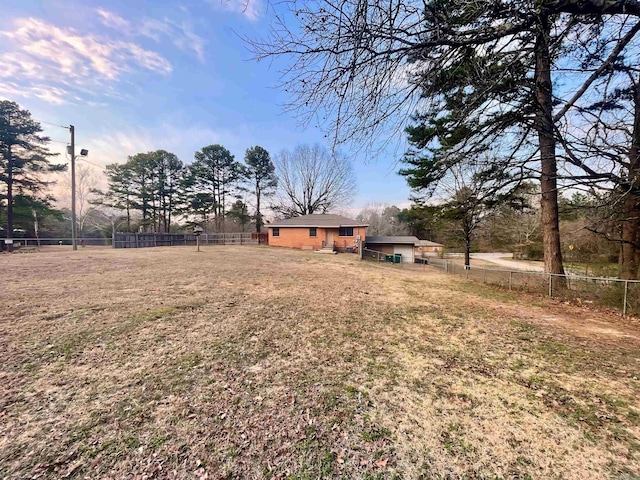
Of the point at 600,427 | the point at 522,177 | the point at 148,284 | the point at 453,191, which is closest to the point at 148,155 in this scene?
the point at 148,284

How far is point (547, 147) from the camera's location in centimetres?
572

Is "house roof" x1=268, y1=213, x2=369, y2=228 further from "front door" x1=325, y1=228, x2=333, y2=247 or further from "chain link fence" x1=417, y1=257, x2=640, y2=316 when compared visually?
"chain link fence" x1=417, y1=257, x2=640, y2=316

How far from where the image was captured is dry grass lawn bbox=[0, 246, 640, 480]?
63.3 inches

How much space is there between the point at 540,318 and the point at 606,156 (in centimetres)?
293

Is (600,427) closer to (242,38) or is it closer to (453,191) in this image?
Answer: (242,38)

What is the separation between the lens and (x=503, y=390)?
2.40 meters

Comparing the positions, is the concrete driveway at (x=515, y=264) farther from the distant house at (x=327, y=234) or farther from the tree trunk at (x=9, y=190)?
the tree trunk at (x=9, y=190)

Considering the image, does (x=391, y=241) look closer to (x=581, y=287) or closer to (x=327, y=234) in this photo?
(x=327, y=234)

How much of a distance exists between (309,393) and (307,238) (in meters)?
20.8

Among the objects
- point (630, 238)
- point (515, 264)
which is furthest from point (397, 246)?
point (630, 238)

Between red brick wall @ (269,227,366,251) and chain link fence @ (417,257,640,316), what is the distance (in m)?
14.5

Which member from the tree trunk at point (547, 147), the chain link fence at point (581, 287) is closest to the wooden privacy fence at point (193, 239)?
the chain link fence at point (581, 287)

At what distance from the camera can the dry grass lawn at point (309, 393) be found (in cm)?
161

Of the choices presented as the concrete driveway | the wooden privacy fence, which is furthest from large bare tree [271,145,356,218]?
the concrete driveway
